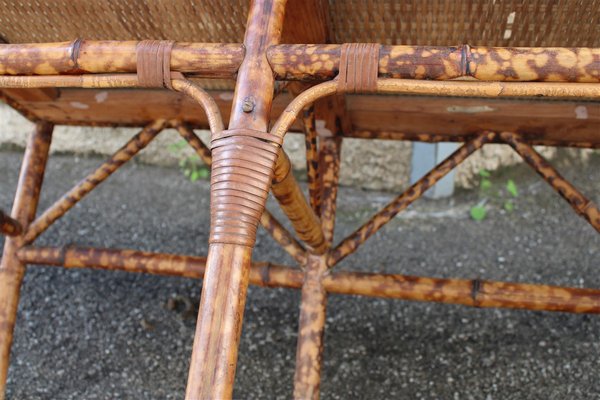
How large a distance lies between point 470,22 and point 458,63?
518 millimetres

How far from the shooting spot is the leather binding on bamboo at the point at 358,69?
1085 mm

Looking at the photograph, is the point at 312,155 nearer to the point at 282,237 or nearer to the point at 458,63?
the point at 282,237

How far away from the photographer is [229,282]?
966 millimetres

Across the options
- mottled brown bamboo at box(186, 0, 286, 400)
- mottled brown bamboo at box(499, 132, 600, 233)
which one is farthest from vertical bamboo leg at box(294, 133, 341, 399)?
mottled brown bamboo at box(186, 0, 286, 400)

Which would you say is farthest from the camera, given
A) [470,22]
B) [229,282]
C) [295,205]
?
[470,22]

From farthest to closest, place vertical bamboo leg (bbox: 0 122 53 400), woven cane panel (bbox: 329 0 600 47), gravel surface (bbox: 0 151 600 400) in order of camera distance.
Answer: gravel surface (bbox: 0 151 600 400) → vertical bamboo leg (bbox: 0 122 53 400) → woven cane panel (bbox: 329 0 600 47)

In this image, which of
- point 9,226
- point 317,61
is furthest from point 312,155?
point 9,226

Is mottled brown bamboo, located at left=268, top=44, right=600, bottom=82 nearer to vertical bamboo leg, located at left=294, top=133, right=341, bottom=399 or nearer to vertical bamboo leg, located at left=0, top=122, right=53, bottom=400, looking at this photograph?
vertical bamboo leg, located at left=294, top=133, right=341, bottom=399

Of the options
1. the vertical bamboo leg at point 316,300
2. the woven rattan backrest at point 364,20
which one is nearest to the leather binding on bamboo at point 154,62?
the woven rattan backrest at point 364,20

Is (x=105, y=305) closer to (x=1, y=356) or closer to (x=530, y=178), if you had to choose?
(x=1, y=356)

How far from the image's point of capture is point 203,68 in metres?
1.14

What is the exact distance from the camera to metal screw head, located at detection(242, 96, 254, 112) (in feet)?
3.37

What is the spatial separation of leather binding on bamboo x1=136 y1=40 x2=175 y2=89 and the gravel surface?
4.34ft

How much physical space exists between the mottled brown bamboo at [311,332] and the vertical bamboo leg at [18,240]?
2.90ft
